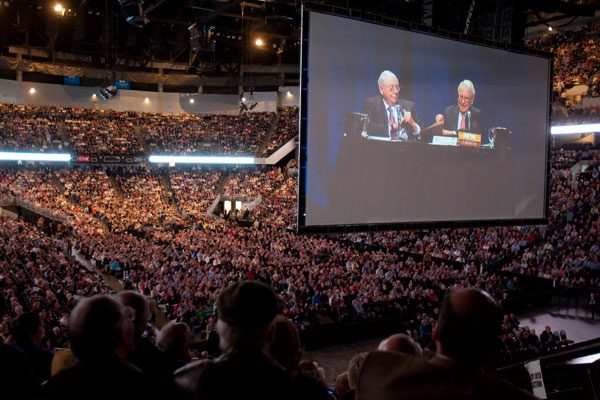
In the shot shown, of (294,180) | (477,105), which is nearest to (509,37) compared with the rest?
(477,105)

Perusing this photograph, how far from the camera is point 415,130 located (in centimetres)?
1015

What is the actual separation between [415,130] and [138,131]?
33296 millimetres

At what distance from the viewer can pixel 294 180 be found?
119 feet

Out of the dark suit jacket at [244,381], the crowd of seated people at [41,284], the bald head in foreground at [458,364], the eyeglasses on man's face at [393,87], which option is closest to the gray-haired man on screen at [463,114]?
the eyeglasses on man's face at [393,87]

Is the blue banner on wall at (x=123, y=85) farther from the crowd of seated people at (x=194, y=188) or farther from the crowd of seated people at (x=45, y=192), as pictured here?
the crowd of seated people at (x=45, y=192)

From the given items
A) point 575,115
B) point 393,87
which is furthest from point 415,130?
point 575,115

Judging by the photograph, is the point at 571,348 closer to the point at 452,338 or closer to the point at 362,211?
the point at 362,211

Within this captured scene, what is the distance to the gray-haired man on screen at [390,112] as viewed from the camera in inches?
376

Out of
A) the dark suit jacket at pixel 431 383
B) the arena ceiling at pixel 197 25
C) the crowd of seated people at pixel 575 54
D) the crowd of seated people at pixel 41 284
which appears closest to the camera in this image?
the dark suit jacket at pixel 431 383

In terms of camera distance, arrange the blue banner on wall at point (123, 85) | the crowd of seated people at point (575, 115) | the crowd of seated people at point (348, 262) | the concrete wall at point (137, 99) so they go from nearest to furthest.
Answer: the crowd of seated people at point (348, 262) < the crowd of seated people at point (575, 115) < the concrete wall at point (137, 99) < the blue banner on wall at point (123, 85)

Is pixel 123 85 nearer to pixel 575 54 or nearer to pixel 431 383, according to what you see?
pixel 575 54

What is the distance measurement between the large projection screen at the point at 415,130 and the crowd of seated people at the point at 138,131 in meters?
28.7

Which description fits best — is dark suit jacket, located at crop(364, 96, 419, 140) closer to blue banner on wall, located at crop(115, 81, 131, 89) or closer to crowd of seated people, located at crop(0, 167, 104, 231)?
crowd of seated people, located at crop(0, 167, 104, 231)

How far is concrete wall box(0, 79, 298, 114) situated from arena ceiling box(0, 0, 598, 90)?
7.92 feet
